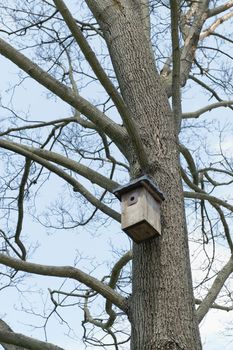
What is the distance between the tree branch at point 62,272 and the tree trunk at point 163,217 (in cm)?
12

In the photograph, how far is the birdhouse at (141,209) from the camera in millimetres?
2567

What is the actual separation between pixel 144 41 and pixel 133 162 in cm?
96

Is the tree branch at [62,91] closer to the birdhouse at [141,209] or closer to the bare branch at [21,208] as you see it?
the birdhouse at [141,209]

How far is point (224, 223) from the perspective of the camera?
4180 millimetres

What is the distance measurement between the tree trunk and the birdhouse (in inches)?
2.1

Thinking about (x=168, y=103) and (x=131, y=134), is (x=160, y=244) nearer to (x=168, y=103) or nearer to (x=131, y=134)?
(x=131, y=134)

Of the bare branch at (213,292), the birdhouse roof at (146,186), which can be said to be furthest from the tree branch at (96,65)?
the bare branch at (213,292)

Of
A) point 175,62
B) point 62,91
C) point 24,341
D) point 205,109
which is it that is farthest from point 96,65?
point 205,109

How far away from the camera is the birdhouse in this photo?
2567 mm

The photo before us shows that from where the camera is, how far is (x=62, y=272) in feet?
8.67

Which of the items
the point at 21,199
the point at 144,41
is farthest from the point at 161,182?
the point at 21,199

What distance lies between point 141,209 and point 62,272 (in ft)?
1.52

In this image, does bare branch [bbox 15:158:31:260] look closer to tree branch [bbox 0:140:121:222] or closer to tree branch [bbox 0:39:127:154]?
tree branch [bbox 0:140:121:222]

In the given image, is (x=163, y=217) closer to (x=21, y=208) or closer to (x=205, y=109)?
(x=21, y=208)
